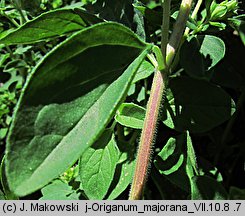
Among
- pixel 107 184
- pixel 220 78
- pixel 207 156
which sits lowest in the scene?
pixel 207 156

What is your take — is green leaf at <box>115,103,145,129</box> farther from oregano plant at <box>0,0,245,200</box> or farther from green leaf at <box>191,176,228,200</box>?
green leaf at <box>191,176,228,200</box>

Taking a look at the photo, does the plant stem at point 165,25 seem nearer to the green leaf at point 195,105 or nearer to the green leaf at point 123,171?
the green leaf at point 195,105

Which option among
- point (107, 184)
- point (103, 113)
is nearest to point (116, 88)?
point (103, 113)

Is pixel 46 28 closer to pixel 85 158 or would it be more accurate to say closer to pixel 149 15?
pixel 149 15

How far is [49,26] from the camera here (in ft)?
3.41

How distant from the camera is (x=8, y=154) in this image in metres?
0.74

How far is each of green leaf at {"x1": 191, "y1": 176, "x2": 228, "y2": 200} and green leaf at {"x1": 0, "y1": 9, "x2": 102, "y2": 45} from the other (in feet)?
1.43

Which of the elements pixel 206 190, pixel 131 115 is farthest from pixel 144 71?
pixel 206 190

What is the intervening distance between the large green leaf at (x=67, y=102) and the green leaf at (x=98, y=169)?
39 centimetres

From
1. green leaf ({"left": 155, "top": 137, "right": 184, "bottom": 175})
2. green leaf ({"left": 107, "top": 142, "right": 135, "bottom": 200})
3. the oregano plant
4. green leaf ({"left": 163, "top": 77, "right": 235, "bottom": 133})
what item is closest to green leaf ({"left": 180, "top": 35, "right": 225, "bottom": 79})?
the oregano plant

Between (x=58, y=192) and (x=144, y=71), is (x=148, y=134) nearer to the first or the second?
(x=144, y=71)

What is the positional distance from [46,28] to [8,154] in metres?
0.39

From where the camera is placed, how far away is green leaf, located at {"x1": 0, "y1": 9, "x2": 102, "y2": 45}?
1011 mm

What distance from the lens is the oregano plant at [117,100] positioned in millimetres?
767
